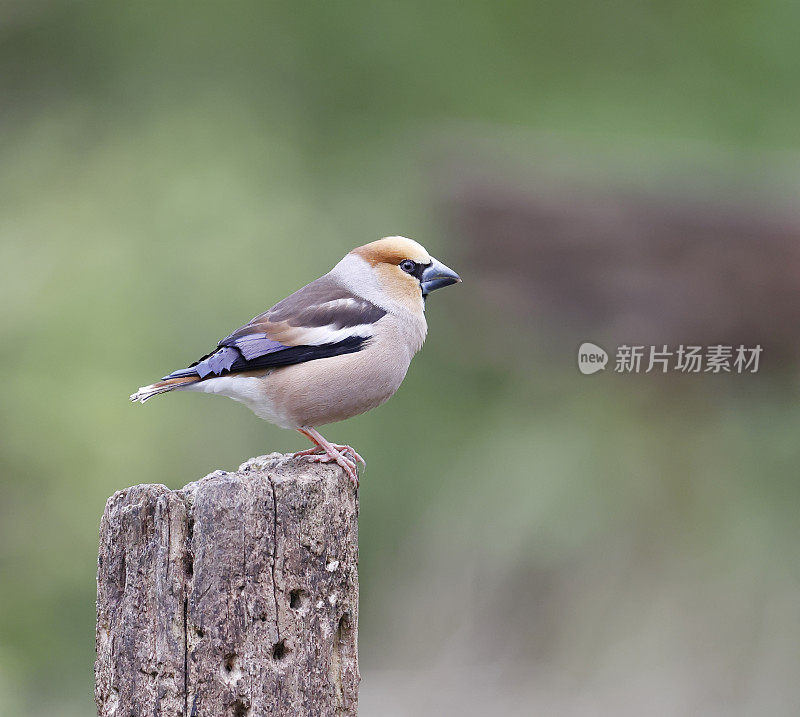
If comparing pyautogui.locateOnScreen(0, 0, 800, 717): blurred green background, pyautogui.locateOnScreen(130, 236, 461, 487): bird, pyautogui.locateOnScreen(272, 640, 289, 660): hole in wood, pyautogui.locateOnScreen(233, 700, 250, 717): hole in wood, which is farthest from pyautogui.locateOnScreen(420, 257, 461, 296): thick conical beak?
pyautogui.locateOnScreen(0, 0, 800, 717): blurred green background

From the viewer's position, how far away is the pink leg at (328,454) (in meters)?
3.82

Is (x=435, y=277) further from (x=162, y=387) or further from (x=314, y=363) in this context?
(x=162, y=387)

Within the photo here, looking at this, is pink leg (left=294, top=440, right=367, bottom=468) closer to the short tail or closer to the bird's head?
the short tail

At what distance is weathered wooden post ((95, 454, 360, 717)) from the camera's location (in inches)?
115

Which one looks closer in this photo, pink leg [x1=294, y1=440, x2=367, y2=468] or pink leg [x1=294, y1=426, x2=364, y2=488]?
pink leg [x1=294, y1=426, x2=364, y2=488]

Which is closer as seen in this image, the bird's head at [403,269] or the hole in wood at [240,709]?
the hole in wood at [240,709]

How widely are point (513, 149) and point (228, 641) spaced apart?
8.22 metres

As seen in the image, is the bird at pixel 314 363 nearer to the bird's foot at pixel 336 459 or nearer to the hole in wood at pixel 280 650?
the bird's foot at pixel 336 459

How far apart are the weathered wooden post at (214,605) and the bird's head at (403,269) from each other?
163cm

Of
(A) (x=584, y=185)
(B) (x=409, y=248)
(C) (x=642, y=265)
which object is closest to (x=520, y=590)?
(C) (x=642, y=265)

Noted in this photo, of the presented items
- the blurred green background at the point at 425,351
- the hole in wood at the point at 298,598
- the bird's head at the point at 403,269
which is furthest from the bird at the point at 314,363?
the blurred green background at the point at 425,351

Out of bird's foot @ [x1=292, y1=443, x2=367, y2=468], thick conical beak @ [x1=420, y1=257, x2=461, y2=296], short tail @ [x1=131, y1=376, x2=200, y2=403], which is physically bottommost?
bird's foot @ [x1=292, y1=443, x2=367, y2=468]

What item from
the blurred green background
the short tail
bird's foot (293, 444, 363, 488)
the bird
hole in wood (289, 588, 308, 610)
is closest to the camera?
hole in wood (289, 588, 308, 610)

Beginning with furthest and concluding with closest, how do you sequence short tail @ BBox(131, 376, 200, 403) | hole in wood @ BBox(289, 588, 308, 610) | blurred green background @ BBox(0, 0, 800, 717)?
1. blurred green background @ BBox(0, 0, 800, 717)
2. short tail @ BBox(131, 376, 200, 403)
3. hole in wood @ BBox(289, 588, 308, 610)
